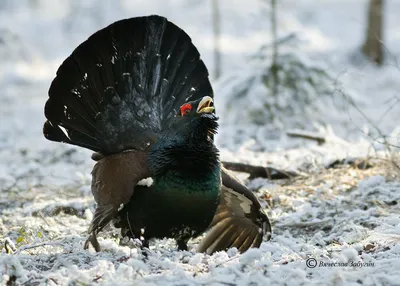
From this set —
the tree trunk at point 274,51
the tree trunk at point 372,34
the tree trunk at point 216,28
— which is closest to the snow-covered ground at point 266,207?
the tree trunk at point 274,51

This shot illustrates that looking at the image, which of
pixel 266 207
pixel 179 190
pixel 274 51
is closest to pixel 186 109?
pixel 179 190

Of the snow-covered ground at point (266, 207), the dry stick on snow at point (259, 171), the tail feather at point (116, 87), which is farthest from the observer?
the dry stick on snow at point (259, 171)

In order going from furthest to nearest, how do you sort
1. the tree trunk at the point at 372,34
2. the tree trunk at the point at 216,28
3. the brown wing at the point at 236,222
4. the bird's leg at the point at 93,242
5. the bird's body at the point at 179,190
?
the tree trunk at the point at 372,34
the tree trunk at the point at 216,28
the brown wing at the point at 236,222
the bird's body at the point at 179,190
the bird's leg at the point at 93,242

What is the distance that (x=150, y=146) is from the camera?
5.22m

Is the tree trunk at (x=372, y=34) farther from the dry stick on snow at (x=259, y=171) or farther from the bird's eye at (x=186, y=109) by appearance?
the bird's eye at (x=186, y=109)

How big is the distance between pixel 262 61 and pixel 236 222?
A: 16.9ft

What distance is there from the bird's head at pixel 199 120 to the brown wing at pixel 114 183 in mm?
415

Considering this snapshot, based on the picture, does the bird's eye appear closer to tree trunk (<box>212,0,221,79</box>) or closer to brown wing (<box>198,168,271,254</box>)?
brown wing (<box>198,168,271,254</box>)

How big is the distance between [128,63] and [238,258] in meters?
2.32

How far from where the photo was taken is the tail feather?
18.0 ft

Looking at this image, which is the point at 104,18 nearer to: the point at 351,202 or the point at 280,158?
the point at 280,158

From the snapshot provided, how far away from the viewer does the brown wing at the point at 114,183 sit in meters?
4.75

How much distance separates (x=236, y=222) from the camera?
5.56 meters

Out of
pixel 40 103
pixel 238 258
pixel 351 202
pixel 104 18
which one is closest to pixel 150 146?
pixel 238 258
